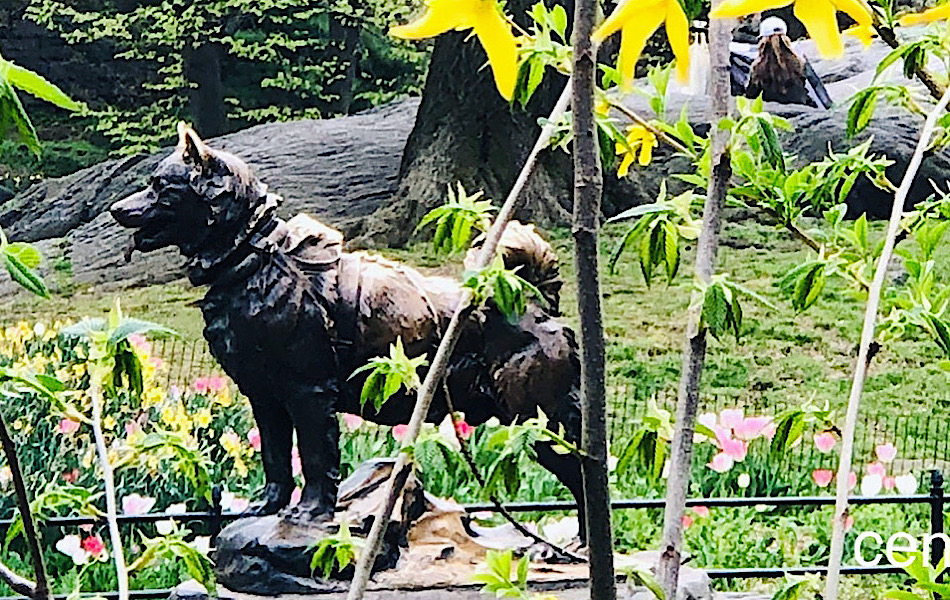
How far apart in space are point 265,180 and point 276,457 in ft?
9.08

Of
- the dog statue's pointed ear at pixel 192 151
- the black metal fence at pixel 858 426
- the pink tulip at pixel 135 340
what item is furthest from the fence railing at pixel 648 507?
the black metal fence at pixel 858 426

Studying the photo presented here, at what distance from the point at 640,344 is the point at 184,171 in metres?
2.39

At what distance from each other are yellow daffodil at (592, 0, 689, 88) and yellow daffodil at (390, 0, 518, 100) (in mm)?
36

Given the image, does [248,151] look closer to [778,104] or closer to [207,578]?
[778,104]

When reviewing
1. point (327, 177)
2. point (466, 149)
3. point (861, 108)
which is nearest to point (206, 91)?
point (327, 177)

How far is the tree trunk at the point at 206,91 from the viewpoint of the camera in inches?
186

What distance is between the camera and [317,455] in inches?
66.3

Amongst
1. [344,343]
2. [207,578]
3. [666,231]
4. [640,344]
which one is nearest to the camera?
[666,231]

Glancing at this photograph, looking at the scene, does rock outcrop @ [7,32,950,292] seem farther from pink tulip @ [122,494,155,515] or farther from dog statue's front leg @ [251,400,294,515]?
dog statue's front leg @ [251,400,294,515]

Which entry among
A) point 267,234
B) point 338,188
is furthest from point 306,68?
point 267,234

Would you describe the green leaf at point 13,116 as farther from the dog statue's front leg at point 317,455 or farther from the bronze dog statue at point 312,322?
the dog statue's front leg at point 317,455

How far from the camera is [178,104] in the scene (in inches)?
187

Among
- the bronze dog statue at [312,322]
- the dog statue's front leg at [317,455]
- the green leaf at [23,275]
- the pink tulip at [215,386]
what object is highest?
the green leaf at [23,275]

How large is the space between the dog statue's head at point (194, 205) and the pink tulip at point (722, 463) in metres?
1.25
